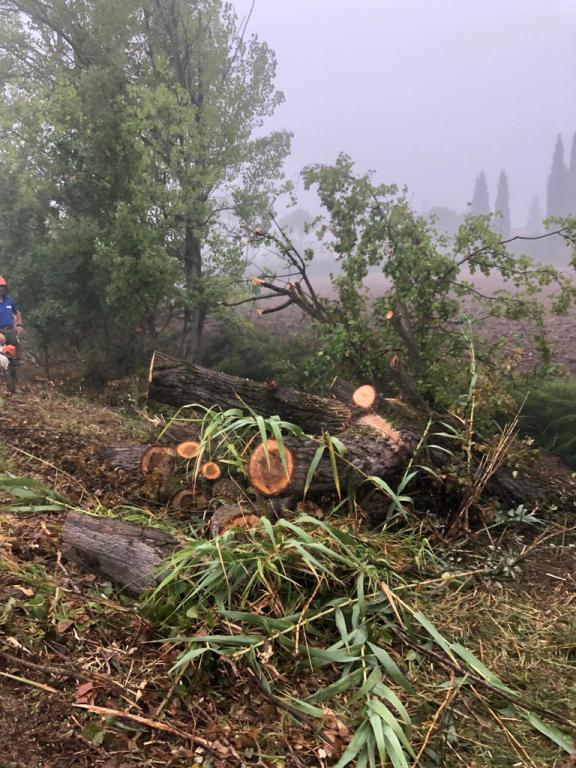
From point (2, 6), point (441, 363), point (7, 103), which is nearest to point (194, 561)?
point (441, 363)

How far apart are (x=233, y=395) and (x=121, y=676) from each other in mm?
2567

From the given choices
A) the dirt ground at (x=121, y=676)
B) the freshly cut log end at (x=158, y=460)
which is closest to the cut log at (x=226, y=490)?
the freshly cut log end at (x=158, y=460)

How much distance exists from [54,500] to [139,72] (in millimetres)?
9527

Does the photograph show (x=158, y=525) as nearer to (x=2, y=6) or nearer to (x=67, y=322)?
(x=67, y=322)

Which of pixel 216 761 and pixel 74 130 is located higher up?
pixel 74 130

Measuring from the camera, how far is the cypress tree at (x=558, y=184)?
224ft

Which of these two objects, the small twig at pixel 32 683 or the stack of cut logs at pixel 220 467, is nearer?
the small twig at pixel 32 683

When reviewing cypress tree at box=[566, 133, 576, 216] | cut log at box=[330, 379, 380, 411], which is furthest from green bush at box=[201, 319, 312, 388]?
cypress tree at box=[566, 133, 576, 216]

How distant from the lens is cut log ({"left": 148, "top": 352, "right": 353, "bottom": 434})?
4.33 metres

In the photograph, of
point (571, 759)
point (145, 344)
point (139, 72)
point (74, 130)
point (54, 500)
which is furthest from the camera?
point (145, 344)

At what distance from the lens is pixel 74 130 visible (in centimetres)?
928

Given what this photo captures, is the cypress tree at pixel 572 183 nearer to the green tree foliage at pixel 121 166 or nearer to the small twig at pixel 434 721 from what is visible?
the green tree foliage at pixel 121 166

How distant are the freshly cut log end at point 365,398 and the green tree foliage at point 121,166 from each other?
5.70 meters

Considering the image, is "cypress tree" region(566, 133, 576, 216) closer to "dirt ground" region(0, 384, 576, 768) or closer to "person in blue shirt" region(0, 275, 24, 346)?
"person in blue shirt" region(0, 275, 24, 346)
